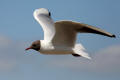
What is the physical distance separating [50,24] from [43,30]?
24cm

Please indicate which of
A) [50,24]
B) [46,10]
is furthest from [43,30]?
[46,10]

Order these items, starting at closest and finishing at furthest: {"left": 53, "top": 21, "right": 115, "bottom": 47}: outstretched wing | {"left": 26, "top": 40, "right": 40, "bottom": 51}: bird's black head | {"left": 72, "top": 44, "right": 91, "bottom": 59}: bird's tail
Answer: {"left": 53, "top": 21, "right": 115, "bottom": 47}: outstretched wing, {"left": 72, "top": 44, "right": 91, "bottom": 59}: bird's tail, {"left": 26, "top": 40, "right": 40, "bottom": 51}: bird's black head

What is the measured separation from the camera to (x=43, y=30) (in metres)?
9.06

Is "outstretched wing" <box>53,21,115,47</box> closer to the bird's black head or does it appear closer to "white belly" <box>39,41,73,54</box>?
"white belly" <box>39,41,73,54</box>

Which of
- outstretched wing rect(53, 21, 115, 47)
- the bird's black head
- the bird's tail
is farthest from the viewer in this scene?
the bird's black head

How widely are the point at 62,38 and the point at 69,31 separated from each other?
0.34 metres

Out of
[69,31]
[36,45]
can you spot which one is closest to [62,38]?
[69,31]

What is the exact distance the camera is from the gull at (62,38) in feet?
26.3

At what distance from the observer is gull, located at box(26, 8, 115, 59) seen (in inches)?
316

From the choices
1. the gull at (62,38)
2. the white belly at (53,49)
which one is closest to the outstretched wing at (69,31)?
the gull at (62,38)

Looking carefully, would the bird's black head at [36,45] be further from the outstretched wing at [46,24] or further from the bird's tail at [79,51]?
the bird's tail at [79,51]

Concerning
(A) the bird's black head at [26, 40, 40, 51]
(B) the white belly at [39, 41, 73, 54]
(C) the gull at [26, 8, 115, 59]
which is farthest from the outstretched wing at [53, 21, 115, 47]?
(A) the bird's black head at [26, 40, 40, 51]

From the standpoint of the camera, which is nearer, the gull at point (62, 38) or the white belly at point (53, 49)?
the gull at point (62, 38)

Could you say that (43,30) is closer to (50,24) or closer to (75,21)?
(50,24)
